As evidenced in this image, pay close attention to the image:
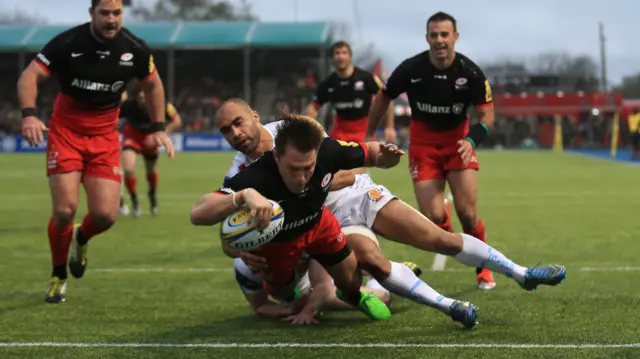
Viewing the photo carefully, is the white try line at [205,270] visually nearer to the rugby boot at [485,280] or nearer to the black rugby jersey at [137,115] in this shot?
the rugby boot at [485,280]

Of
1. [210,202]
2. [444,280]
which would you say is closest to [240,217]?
[210,202]

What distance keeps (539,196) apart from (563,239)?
23.2ft

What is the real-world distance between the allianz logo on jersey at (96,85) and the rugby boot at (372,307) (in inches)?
112

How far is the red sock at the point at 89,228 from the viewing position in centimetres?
801

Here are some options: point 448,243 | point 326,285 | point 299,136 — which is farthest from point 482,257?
point 299,136

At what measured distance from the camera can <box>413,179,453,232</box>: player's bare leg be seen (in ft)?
27.6

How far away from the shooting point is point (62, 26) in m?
50.4

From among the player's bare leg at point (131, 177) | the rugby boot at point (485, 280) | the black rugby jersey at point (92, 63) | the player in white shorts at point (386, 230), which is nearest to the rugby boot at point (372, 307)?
the player in white shorts at point (386, 230)

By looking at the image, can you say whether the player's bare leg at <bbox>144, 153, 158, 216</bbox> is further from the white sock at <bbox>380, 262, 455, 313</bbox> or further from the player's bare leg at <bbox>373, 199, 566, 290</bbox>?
the white sock at <bbox>380, 262, 455, 313</bbox>

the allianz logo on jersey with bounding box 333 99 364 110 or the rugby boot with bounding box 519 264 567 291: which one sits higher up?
the allianz logo on jersey with bounding box 333 99 364 110

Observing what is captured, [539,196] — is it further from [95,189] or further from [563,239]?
[95,189]

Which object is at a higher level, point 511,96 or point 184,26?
point 184,26

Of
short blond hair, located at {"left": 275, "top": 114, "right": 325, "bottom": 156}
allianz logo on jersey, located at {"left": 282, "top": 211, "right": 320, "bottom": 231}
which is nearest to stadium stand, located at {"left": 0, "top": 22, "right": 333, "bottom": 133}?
allianz logo on jersey, located at {"left": 282, "top": 211, "right": 320, "bottom": 231}

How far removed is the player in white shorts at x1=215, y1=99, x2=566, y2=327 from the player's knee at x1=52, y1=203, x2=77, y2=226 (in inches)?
69.4
